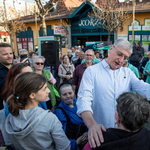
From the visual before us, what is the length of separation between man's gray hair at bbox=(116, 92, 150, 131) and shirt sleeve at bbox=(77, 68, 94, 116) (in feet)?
1.29

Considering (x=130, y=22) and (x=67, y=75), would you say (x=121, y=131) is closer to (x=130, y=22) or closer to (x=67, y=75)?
(x=67, y=75)

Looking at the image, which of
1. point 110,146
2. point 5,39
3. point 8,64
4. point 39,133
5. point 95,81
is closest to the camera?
point 110,146

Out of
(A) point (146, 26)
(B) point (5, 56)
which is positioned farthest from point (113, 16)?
(B) point (5, 56)

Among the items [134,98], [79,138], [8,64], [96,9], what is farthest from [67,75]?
[96,9]

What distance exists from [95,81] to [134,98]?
2.22 ft

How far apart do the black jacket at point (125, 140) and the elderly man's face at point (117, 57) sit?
0.83 meters

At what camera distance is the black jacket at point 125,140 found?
931 mm

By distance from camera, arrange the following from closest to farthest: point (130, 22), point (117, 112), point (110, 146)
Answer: point (110, 146), point (117, 112), point (130, 22)

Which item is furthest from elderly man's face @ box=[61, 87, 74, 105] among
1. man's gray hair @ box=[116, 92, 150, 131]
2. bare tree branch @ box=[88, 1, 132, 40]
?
bare tree branch @ box=[88, 1, 132, 40]

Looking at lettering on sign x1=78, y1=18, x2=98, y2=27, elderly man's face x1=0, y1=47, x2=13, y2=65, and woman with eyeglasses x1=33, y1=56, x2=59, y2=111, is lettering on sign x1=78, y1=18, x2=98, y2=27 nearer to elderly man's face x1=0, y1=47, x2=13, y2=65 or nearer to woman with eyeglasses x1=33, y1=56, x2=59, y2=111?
woman with eyeglasses x1=33, y1=56, x2=59, y2=111

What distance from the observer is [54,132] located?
128cm

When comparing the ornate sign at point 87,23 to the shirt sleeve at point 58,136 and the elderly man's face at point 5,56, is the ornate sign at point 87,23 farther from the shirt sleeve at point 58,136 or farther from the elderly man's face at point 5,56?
the shirt sleeve at point 58,136

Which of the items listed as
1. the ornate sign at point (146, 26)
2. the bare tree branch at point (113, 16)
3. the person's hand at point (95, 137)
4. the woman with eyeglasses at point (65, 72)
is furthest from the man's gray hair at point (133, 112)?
the ornate sign at point (146, 26)

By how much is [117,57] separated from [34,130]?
116 centimetres
